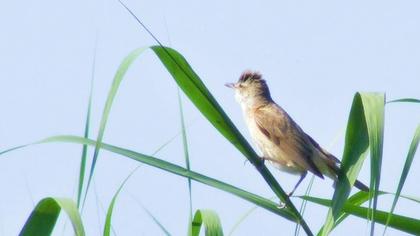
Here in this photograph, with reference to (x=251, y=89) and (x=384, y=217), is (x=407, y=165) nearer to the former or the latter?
(x=384, y=217)

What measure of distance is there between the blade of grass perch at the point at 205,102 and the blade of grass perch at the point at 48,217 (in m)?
0.64

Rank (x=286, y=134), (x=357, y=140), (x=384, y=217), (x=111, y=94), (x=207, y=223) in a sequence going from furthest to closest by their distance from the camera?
(x=286, y=134) < (x=357, y=140) < (x=384, y=217) < (x=111, y=94) < (x=207, y=223)

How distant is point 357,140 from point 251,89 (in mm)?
4727

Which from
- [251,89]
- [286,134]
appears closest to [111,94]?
[286,134]

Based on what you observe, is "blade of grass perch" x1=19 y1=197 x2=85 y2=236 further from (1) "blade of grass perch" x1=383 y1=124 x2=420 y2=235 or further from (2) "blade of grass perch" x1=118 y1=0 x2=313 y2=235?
(1) "blade of grass perch" x1=383 y1=124 x2=420 y2=235

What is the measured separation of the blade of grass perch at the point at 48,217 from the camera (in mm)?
2590

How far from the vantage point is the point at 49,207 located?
280cm

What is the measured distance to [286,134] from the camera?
21.1ft

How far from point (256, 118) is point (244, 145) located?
4.06m

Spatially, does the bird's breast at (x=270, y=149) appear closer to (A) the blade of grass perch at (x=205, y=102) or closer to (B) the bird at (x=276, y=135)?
(B) the bird at (x=276, y=135)

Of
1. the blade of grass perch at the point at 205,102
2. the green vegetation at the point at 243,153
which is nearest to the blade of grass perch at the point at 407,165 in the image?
the green vegetation at the point at 243,153

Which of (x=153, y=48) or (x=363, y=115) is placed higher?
(x=153, y=48)

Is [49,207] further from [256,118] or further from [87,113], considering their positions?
[256,118]

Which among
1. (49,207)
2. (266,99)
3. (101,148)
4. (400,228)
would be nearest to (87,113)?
(101,148)
